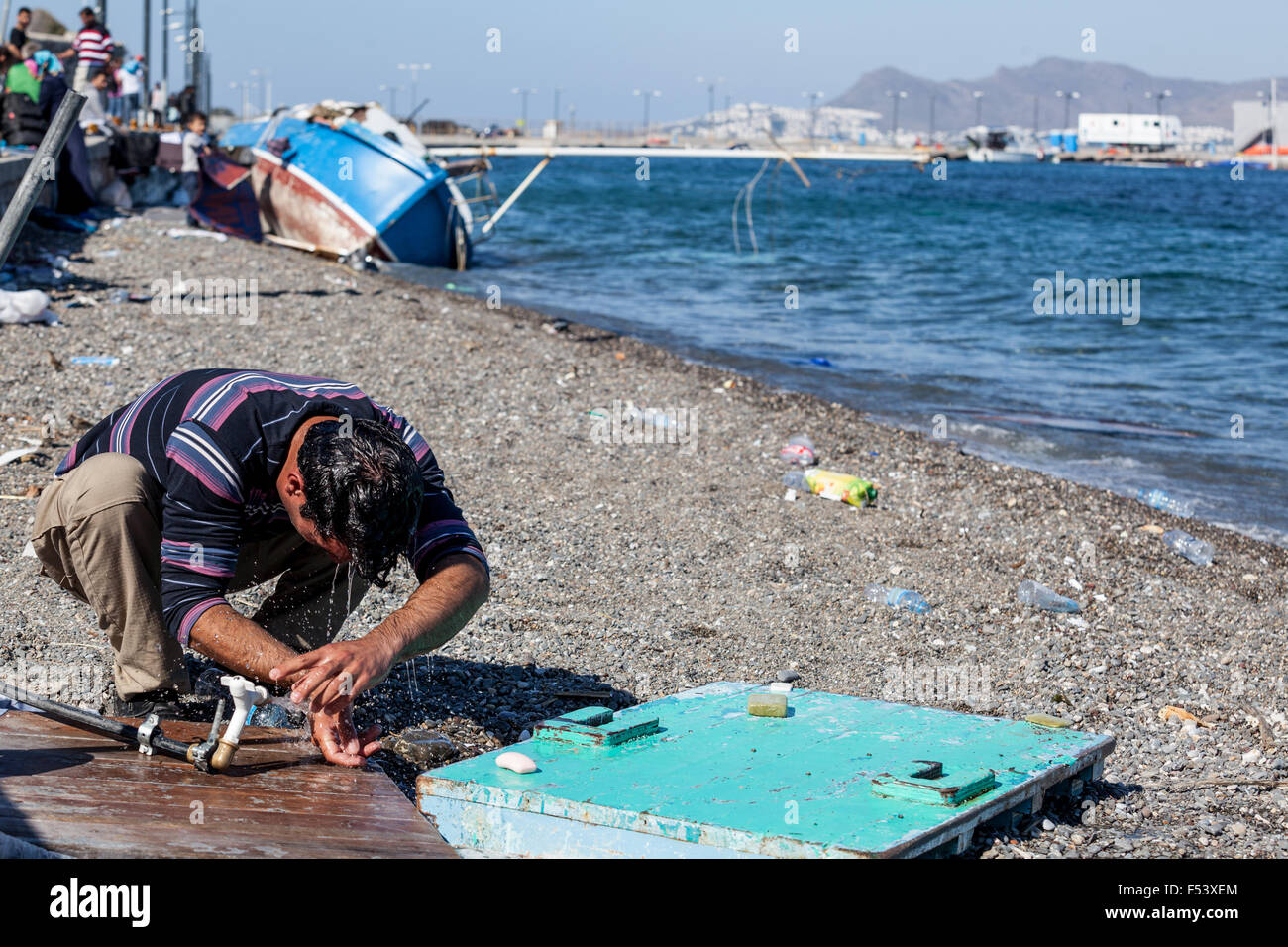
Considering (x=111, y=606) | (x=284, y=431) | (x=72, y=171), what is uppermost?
(x=72, y=171)

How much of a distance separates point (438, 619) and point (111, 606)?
933 mm

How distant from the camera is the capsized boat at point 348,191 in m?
18.6

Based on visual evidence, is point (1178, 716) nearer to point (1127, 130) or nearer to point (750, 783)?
point (750, 783)

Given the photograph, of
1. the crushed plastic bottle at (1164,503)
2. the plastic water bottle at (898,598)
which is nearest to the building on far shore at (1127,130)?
the crushed plastic bottle at (1164,503)

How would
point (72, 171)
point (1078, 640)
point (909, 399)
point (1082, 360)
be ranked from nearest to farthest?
point (1078, 640) < point (909, 399) < point (1082, 360) < point (72, 171)

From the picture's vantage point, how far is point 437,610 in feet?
10.2

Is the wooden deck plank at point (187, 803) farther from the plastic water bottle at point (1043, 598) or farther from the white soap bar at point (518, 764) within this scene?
the plastic water bottle at point (1043, 598)

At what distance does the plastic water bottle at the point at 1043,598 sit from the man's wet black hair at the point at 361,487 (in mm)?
3829

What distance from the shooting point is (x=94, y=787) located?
272 centimetres

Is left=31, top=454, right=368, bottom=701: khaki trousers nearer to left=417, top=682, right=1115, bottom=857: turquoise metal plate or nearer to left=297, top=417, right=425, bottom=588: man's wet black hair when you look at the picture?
left=297, top=417, right=425, bottom=588: man's wet black hair

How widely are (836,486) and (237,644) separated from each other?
4845 millimetres

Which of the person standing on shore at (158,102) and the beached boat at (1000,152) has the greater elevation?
the beached boat at (1000,152)

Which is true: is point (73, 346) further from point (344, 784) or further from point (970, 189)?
point (970, 189)

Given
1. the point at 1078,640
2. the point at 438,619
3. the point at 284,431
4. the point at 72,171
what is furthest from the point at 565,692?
the point at 72,171
